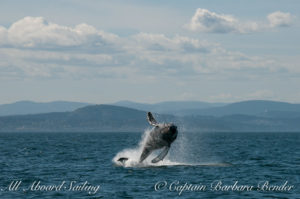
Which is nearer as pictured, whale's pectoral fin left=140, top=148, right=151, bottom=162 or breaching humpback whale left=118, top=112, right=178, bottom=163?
breaching humpback whale left=118, top=112, right=178, bottom=163

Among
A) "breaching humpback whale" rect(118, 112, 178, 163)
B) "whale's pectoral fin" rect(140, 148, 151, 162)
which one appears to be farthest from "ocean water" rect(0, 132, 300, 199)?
"breaching humpback whale" rect(118, 112, 178, 163)

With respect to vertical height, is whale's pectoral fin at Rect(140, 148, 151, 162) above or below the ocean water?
above

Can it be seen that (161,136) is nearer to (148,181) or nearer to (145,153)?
(145,153)

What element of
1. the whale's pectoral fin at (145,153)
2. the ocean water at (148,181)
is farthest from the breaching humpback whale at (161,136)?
the ocean water at (148,181)

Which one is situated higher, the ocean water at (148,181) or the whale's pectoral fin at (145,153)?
the whale's pectoral fin at (145,153)

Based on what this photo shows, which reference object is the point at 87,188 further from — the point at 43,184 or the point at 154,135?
the point at 154,135

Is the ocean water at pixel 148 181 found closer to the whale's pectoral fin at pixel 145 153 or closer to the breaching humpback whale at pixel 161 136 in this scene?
the whale's pectoral fin at pixel 145 153

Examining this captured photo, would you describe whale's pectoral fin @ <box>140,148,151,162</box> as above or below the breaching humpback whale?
below

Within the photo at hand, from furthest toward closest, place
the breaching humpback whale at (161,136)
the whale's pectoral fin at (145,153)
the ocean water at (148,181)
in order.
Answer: the whale's pectoral fin at (145,153) → the breaching humpback whale at (161,136) → the ocean water at (148,181)

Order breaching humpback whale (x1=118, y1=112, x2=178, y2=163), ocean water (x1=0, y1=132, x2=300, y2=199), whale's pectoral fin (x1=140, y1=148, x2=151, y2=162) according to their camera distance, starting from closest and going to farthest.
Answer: ocean water (x1=0, y1=132, x2=300, y2=199)
breaching humpback whale (x1=118, y1=112, x2=178, y2=163)
whale's pectoral fin (x1=140, y1=148, x2=151, y2=162)

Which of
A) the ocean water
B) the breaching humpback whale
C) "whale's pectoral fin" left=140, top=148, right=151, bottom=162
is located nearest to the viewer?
the ocean water

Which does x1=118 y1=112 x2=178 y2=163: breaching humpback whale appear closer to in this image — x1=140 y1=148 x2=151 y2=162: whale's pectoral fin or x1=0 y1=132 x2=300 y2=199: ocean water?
x1=140 y1=148 x2=151 y2=162: whale's pectoral fin

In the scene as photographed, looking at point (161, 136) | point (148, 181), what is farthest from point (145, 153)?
point (148, 181)

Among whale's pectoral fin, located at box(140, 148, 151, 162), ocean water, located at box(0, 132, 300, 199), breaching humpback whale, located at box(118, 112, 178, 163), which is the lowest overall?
ocean water, located at box(0, 132, 300, 199)
